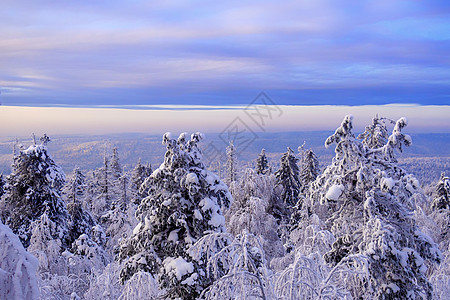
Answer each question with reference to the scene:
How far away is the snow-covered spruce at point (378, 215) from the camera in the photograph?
8148mm

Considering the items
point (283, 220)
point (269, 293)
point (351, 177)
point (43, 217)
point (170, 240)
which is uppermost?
point (351, 177)

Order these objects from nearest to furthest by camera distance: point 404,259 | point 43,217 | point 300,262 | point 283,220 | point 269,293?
point 269,293, point 300,262, point 404,259, point 43,217, point 283,220

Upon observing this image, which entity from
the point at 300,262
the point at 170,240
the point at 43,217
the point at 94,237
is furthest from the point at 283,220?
the point at 300,262

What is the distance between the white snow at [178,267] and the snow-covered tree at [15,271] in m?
5.97

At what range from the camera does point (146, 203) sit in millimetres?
9492

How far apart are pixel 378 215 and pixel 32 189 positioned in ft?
53.7

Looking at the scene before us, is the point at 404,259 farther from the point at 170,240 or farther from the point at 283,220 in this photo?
the point at 283,220

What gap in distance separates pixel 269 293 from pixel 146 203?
570cm

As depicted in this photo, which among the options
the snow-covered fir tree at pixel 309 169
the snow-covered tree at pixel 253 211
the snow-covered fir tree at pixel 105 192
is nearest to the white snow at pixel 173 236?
the snow-covered tree at pixel 253 211

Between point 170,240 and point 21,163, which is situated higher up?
point 21,163

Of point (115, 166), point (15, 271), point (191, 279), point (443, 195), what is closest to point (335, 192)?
point (191, 279)

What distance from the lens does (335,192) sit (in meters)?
8.52

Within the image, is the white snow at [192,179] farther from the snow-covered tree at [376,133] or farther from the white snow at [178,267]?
the snow-covered tree at [376,133]

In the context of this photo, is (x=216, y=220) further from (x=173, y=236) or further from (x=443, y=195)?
(x=443, y=195)
